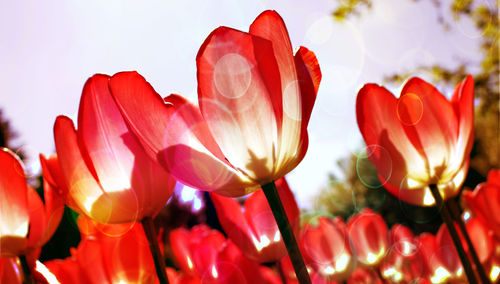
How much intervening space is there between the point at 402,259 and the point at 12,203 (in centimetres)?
158

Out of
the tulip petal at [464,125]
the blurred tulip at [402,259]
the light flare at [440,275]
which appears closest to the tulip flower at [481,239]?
the light flare at [440,275]

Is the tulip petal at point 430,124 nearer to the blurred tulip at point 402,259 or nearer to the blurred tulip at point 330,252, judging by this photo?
the blurred tulip at point 330,252

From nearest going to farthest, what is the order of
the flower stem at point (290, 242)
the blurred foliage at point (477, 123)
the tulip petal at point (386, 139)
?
the flower stem at point (290, 242) < the tulip petal at point (386, 139) < the blurred foliage at point (477, 123)

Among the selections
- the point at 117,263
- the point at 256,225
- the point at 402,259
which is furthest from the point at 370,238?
the point at 117,263

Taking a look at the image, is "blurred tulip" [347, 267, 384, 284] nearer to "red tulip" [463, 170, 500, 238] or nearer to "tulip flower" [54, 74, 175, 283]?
"red tulip" [463, 170, 500, 238]

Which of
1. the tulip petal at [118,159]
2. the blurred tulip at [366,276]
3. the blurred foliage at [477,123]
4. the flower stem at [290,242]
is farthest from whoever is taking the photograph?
the blurred foliage at [477,123]

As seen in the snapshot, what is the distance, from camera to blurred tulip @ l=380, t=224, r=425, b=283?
1.46m

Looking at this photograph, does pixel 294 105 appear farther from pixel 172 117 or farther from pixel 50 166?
pixel 50 166

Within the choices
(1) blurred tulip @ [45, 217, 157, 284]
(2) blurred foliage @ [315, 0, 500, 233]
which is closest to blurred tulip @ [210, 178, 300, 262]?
(1) blurred tulip @ [45, 217, 157, 284]

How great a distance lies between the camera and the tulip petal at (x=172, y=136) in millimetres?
463

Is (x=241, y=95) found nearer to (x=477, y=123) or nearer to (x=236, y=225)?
(x=236, y=225)

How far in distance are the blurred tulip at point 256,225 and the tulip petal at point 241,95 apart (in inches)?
8.8

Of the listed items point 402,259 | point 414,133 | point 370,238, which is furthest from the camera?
point 402,259

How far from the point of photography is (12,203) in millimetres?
596
